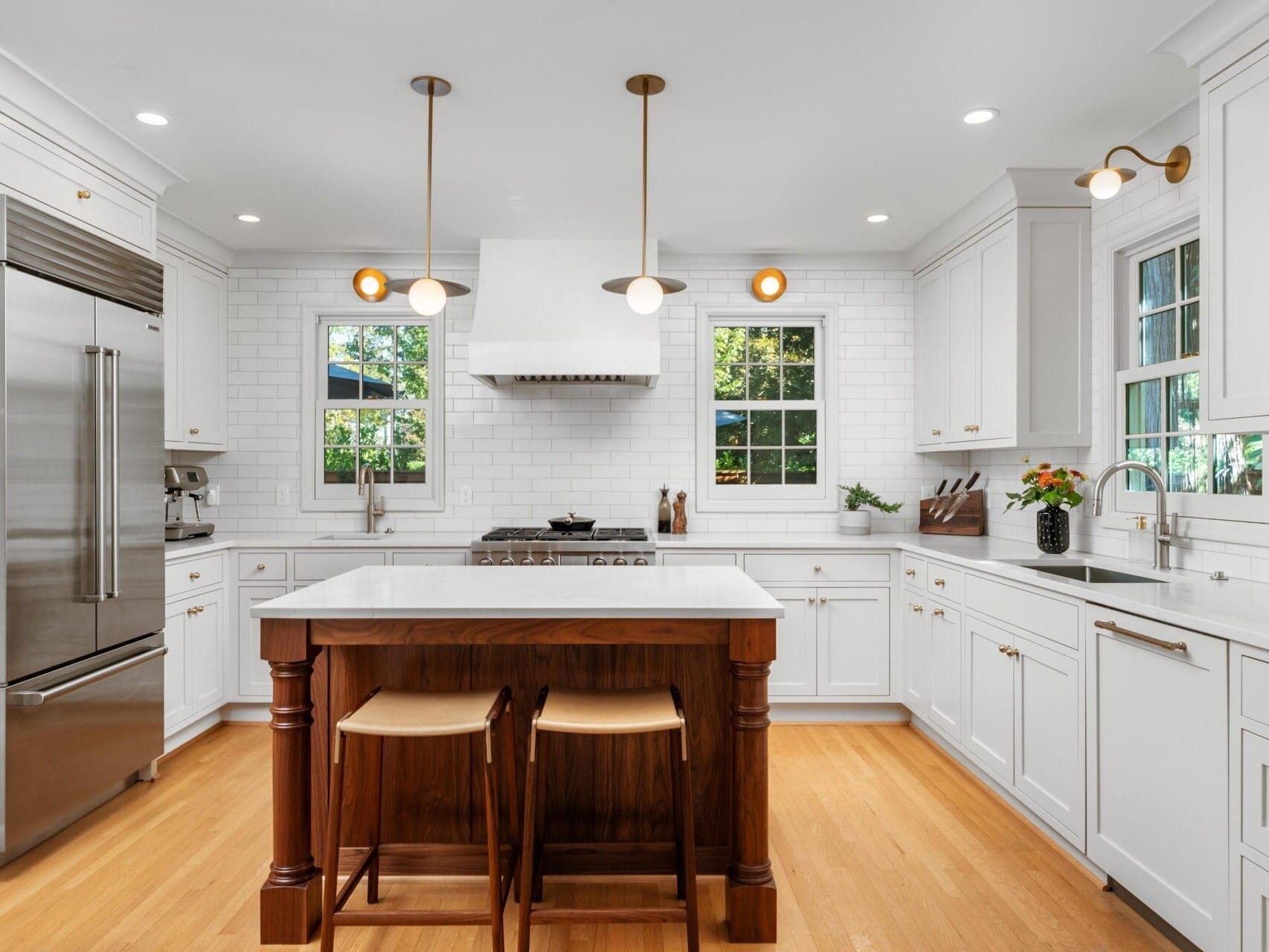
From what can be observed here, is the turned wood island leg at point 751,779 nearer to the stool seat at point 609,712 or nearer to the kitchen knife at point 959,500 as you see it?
the stool seat at point 609,712

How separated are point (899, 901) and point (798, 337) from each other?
10.9 feet

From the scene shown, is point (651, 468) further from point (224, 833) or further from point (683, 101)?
point (224, 833)

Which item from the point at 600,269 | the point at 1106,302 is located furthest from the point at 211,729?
the point at 1106,302

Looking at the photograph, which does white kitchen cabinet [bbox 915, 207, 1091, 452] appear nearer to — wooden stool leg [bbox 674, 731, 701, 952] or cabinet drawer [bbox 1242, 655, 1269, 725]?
cabinet drawer [bbox 1242, 655, 1269, 725]

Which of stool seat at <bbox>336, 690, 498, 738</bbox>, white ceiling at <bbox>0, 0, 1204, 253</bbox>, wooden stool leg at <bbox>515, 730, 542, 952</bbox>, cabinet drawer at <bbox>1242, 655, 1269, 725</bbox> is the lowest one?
wooden stool leg at <bbox>515, 730, 542, 952</bbox>

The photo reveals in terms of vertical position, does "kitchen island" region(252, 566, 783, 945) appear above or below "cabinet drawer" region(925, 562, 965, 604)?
below

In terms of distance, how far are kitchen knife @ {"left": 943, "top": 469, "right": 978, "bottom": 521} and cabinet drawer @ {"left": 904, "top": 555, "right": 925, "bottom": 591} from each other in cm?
57

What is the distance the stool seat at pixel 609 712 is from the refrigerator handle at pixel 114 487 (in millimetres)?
1830

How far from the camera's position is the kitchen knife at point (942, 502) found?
457 cm

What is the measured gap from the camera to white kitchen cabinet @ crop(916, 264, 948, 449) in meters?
4.33

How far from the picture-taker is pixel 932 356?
4.48m

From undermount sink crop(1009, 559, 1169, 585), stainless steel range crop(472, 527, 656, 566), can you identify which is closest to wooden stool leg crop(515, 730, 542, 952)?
stainless steel range crop(472, 527, 656, 566)

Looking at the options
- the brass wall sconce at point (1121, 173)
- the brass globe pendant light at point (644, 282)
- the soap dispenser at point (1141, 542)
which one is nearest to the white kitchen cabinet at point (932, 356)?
the soap dispenser at point (1141, 542)

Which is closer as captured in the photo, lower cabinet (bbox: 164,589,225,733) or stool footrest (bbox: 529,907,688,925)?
stool footrest (bbox: 529,907,688,925)
